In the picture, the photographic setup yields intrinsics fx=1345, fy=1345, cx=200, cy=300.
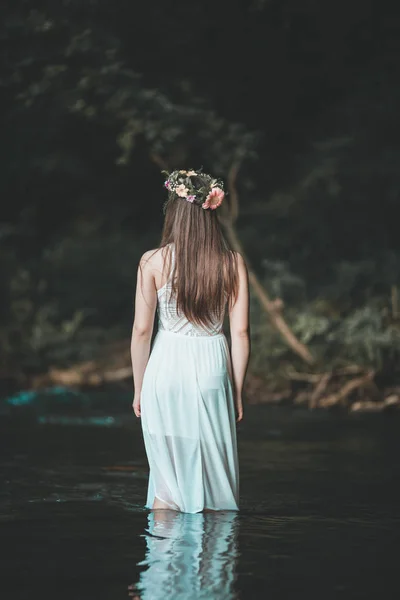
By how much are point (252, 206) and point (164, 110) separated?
4567 millimetres

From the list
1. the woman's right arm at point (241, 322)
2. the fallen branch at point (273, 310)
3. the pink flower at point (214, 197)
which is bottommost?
the woman's right arm at point (241, 322)

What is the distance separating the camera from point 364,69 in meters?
21.3

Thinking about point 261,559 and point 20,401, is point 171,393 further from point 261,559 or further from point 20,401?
point 20,401

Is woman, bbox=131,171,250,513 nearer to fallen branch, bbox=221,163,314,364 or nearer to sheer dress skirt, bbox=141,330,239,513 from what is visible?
sheer dress skirt, bbox=141,330,239,513

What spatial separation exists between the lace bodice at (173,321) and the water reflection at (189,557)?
1.11 metres

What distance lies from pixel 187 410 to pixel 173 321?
55 centimetres

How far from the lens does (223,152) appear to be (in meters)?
20.2

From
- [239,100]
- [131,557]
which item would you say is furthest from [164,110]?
[131,557]

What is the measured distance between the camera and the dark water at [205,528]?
6.11 metres

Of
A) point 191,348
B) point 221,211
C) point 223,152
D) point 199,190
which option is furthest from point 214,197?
point 221,211

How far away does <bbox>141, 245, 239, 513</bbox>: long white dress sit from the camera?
814cm

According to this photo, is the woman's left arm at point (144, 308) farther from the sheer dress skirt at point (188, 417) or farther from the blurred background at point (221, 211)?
the blurred background at point (221, 211)

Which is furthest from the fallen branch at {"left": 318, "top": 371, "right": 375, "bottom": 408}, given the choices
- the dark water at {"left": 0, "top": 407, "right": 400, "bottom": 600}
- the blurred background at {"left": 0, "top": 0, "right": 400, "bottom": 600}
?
the dark water at {"left": 0, "top": 407, "right": 400, "bottom": 600}

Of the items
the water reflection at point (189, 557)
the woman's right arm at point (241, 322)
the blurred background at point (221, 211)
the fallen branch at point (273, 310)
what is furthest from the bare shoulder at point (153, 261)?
the fallen branch at point (273, 310)
